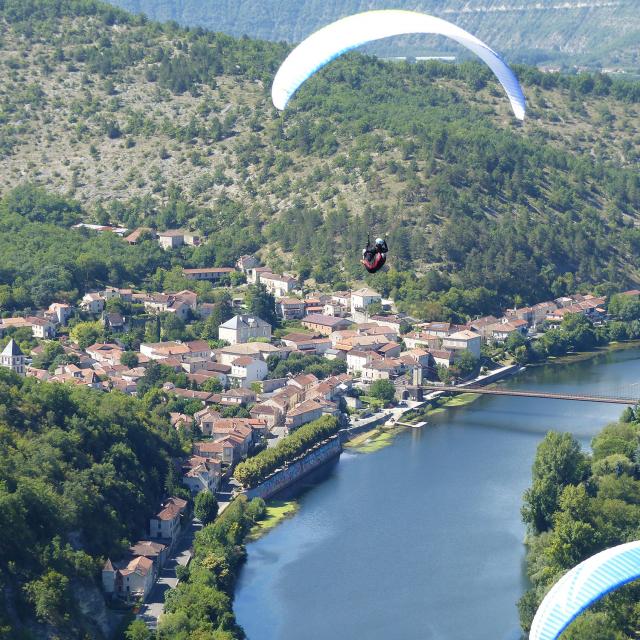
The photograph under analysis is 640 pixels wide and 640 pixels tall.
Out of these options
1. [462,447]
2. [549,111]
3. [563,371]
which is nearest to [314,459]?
[462,447]

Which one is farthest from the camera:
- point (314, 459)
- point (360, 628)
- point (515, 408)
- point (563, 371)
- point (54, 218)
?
point (54, 218)

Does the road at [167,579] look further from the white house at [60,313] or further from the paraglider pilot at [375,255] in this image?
the white house at [60,313]

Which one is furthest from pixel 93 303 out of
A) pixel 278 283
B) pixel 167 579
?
pixel 167 579

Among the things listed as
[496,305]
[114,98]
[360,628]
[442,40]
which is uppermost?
[442,40]

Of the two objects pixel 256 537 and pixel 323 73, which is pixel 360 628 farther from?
pixel 323 73

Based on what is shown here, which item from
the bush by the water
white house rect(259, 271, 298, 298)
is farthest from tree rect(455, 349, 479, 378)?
white house rect(259, 271, 298, 298)

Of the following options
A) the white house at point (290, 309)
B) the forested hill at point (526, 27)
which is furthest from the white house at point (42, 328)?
the forested hill at point (526, 27)

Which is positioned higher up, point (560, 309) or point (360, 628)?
point (560, 309)
